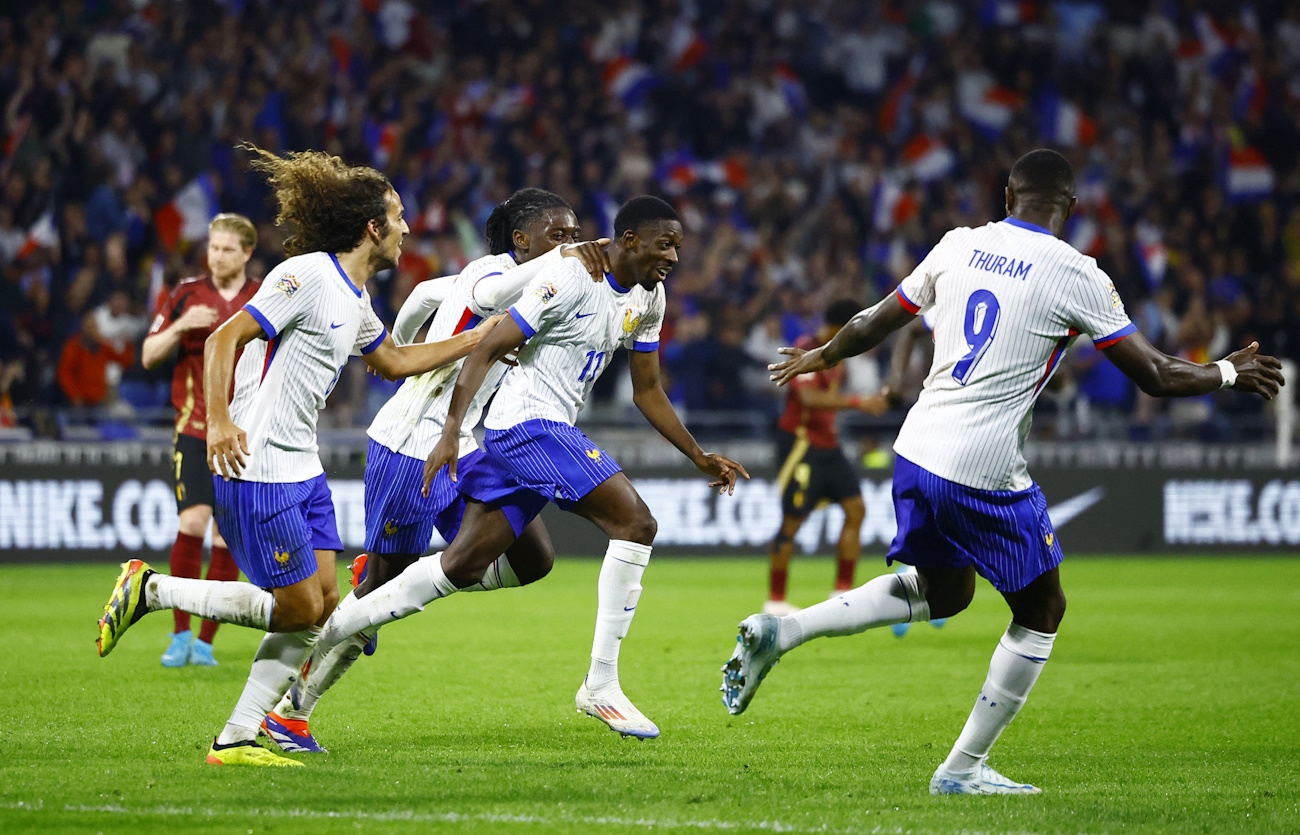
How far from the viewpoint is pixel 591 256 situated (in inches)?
255

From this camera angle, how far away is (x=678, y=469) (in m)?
16.9

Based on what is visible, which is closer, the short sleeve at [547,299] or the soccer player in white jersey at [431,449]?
the short sleeve at [547,299]

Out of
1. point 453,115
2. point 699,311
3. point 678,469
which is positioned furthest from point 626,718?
point 453,115

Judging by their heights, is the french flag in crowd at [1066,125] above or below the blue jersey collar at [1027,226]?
above

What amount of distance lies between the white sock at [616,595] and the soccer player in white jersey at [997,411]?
1.11m

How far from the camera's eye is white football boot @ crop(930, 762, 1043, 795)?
5.36m

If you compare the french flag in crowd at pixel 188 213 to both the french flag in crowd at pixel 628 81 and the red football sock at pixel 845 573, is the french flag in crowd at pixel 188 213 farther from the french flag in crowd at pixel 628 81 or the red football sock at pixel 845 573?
the red football sock at pixel 845 573

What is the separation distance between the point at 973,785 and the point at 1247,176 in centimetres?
2029

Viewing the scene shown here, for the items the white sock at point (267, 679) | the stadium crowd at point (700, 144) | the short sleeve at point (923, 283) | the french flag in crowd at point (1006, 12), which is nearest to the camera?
the short sleeve at point (923, 283)

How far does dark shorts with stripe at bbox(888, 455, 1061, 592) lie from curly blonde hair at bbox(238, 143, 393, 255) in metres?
2.28

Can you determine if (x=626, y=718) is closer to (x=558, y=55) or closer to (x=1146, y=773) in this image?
(x=1146, y=773)

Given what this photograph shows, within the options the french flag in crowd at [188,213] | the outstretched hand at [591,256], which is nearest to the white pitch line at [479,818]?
the outstretched hand at [591,256]

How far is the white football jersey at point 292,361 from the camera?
5.60m

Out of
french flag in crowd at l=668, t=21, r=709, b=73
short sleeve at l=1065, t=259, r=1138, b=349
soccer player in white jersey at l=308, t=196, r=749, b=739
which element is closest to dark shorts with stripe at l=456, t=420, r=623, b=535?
soccer player in white jersey at l=308, t=196, r=749, b=739
